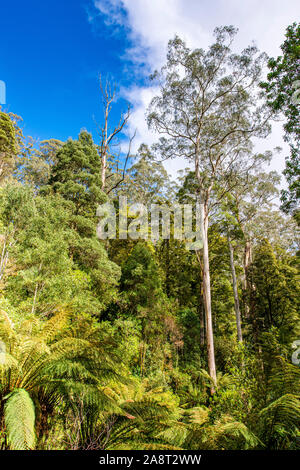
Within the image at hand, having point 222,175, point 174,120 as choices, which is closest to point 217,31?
point 174,120

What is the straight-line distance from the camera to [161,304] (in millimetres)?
11102

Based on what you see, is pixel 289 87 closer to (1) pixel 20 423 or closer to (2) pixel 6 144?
(1) pixel 20 423

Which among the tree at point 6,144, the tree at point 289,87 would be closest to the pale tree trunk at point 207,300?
the tree at point 289,87

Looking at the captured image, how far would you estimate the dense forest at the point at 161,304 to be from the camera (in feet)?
8.74

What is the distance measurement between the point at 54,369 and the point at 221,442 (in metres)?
2.15

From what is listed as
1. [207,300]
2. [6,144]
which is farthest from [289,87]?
[6,144]

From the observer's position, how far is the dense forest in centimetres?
266

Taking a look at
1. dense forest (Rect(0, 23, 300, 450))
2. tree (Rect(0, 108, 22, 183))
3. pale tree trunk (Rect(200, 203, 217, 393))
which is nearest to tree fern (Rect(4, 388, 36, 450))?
dense forest (Rect(0, 23, 300, 450))

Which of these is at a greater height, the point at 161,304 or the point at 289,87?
the point at 289,87

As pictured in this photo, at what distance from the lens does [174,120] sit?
10742 millimetres

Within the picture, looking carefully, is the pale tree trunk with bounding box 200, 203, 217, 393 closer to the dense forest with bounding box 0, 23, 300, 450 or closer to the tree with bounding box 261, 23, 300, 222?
the dense forest with bounding box 0, 23, 300, 450

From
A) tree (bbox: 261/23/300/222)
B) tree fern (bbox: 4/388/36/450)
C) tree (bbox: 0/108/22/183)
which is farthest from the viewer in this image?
tree (bbox: 0/108/22/183)

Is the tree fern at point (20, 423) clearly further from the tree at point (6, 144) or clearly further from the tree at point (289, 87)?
the tree at point (6, 144)
